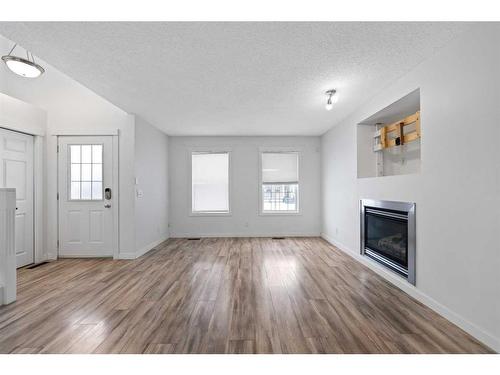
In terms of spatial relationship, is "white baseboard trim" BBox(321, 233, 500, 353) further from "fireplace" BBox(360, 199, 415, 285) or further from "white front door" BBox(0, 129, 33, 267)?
"white front door" BBox(0, 129, 33, 267)

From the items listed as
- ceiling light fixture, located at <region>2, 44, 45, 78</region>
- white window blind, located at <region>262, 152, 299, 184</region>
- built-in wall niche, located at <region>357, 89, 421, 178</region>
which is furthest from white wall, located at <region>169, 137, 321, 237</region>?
ceiling light fixture, located at <region>2, 44, 45, 78</region>

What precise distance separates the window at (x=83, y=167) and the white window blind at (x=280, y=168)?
361 centimetres

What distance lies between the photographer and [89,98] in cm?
439

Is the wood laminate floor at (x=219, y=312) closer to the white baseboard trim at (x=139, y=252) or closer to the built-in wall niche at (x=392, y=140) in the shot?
the white baseboard trim at (x=139, y=252)

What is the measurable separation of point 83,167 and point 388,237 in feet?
16.4

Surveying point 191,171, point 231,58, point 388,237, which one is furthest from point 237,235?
point 231,58

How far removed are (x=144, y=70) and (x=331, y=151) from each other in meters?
4.05

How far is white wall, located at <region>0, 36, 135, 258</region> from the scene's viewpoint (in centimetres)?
434

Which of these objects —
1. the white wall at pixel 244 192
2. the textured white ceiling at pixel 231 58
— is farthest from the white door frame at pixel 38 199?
the white wall at pixel 244 192

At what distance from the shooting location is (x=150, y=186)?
5.05 metres

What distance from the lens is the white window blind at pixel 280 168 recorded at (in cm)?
641

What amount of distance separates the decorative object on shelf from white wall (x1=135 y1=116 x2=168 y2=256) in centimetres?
403
